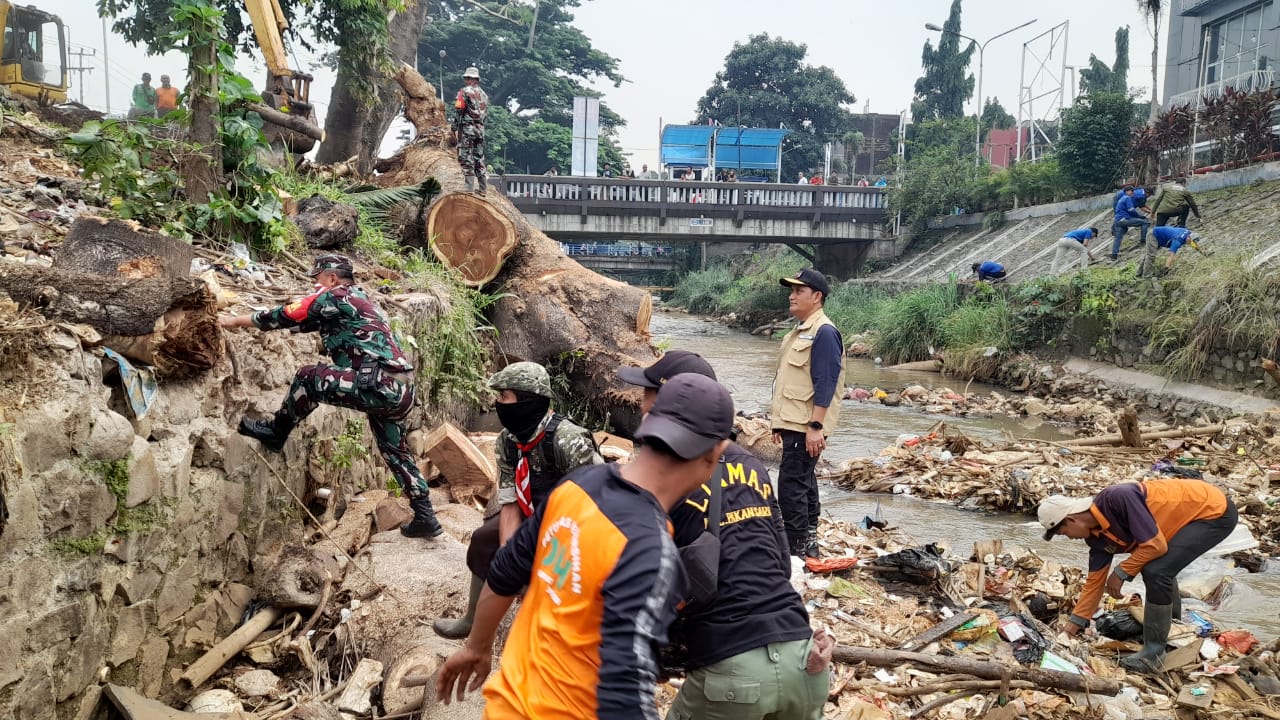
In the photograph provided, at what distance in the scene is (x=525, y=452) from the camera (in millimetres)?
3119

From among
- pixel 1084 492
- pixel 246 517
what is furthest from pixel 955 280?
pixel 246 517

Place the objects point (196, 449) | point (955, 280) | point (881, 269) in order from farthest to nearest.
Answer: point (881, 269)
point (955, 280)
point (196, 449)

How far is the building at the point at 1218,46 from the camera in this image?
72.0 ft

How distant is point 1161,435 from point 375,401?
27.3ft

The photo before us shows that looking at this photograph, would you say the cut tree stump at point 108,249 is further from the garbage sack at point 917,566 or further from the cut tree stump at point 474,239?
the cut tree stump at point 474,239

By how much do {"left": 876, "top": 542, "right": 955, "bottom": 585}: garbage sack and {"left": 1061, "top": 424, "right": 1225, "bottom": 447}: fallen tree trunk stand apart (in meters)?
4.88

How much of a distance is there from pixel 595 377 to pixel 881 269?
19.6 m

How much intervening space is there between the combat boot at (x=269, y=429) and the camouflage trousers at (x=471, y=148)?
6.52 m

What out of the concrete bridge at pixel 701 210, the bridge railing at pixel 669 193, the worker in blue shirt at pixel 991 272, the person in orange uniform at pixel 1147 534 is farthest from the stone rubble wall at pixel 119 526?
the bridge railing at pixel 669 193

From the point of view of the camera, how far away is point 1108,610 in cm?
478

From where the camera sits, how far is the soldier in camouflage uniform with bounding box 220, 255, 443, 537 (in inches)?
169

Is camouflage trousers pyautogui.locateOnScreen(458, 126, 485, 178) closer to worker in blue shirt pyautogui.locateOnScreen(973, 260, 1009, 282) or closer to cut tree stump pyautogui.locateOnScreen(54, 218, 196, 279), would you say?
cut tree stump pyautogui.locateOnScreen(54, 218, 196, 279)

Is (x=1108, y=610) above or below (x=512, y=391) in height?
below

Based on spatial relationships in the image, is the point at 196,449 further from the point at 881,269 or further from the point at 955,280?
the point at 881,269
